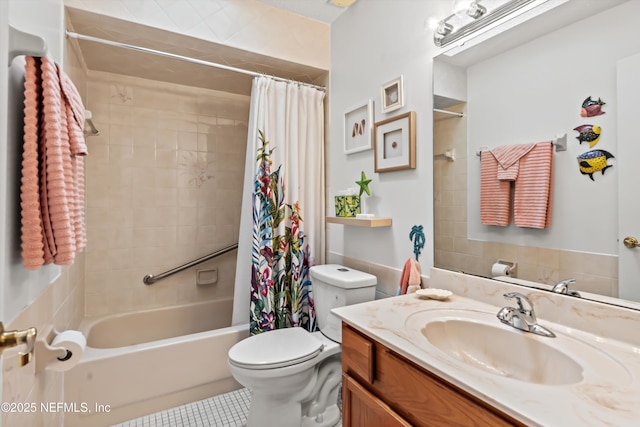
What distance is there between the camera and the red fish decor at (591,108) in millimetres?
890

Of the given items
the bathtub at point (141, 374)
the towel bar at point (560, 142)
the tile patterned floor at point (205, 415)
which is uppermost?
the towel bar at point (560, 142)

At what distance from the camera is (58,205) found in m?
0.80

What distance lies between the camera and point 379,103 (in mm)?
1704

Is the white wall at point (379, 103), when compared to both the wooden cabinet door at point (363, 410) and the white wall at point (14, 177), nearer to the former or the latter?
the wooden cabinet door at point (363, 410)

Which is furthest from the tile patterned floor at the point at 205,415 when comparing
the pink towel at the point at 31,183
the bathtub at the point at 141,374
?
the pink towel at the point at 31,183

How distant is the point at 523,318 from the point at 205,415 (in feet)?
5.42

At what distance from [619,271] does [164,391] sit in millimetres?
2029

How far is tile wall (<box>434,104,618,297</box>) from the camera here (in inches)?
37.5

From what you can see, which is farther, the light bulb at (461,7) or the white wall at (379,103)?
the white wall at (379,103)

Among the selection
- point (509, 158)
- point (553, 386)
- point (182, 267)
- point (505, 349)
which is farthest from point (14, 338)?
point (182, 267)

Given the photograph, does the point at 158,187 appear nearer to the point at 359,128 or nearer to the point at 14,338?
the point at 359,128

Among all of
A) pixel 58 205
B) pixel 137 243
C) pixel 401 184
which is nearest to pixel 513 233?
pixel 401 184

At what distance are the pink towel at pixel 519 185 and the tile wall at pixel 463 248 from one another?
9 centimetres

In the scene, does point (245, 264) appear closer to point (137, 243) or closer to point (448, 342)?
point (137, 243)
